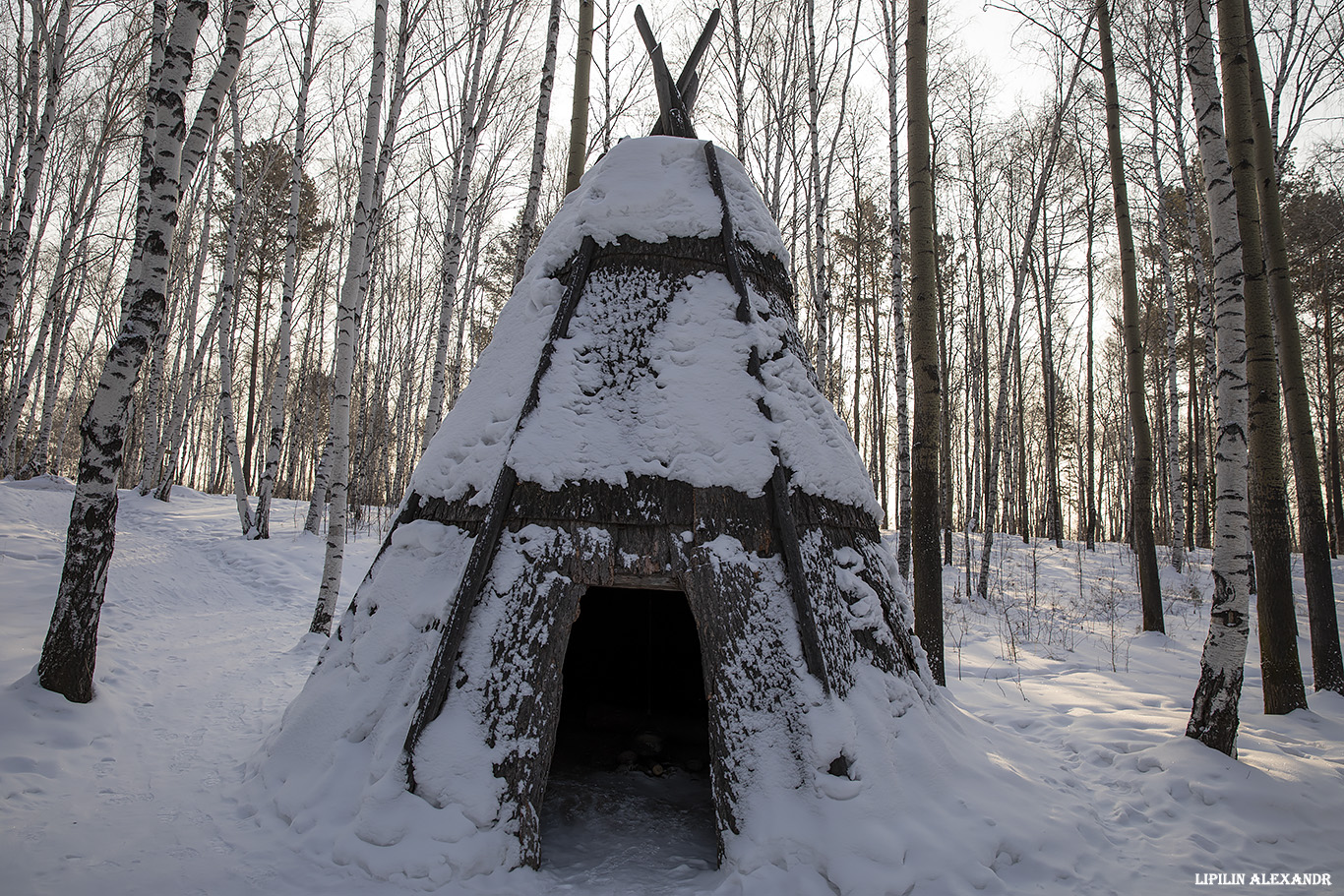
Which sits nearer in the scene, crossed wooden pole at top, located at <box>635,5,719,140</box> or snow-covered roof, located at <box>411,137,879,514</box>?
snow-covered roof, located at <box>411,137,879,514</box>

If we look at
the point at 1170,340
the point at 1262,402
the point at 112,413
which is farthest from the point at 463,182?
the point at 1170,340

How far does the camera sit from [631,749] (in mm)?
4598

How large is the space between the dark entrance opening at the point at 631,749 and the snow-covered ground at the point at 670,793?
27 millimetres

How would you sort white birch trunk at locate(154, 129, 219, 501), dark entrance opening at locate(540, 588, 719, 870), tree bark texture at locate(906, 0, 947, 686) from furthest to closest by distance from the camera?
1. white birch trunk at locate(154, 129, 219, 501)
2. tree bark texture at locate(906, 0, 947, 686)
3. dark entrance opening at locate(540, 588, 719, 870)

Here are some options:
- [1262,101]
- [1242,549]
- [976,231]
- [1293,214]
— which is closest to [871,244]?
[976,231]

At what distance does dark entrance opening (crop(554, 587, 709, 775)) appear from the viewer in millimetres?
5309

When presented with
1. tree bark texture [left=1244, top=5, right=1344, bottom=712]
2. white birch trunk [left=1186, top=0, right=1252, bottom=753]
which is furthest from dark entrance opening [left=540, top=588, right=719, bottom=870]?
tree bark texture [left=1244, top=5, right=1344, bottom=712]

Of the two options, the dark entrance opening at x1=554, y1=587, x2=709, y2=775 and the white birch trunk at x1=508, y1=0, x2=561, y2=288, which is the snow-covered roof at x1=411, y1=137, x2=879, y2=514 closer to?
the dark entrance opening at x1=554, y1=587, x2=709, y2=775

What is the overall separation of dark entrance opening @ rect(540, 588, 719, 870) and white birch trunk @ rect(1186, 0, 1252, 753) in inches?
136

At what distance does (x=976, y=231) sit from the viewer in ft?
51.1

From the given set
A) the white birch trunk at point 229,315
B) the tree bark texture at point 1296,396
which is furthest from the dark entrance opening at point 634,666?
the white birch trunk at point 229,315

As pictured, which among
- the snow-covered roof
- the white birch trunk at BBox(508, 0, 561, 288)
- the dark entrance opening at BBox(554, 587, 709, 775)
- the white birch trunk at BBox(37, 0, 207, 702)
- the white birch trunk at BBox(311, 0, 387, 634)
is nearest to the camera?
the snow-covered roof

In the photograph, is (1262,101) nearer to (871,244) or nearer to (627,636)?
(627,636)

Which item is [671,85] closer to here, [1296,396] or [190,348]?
[1296,396]
